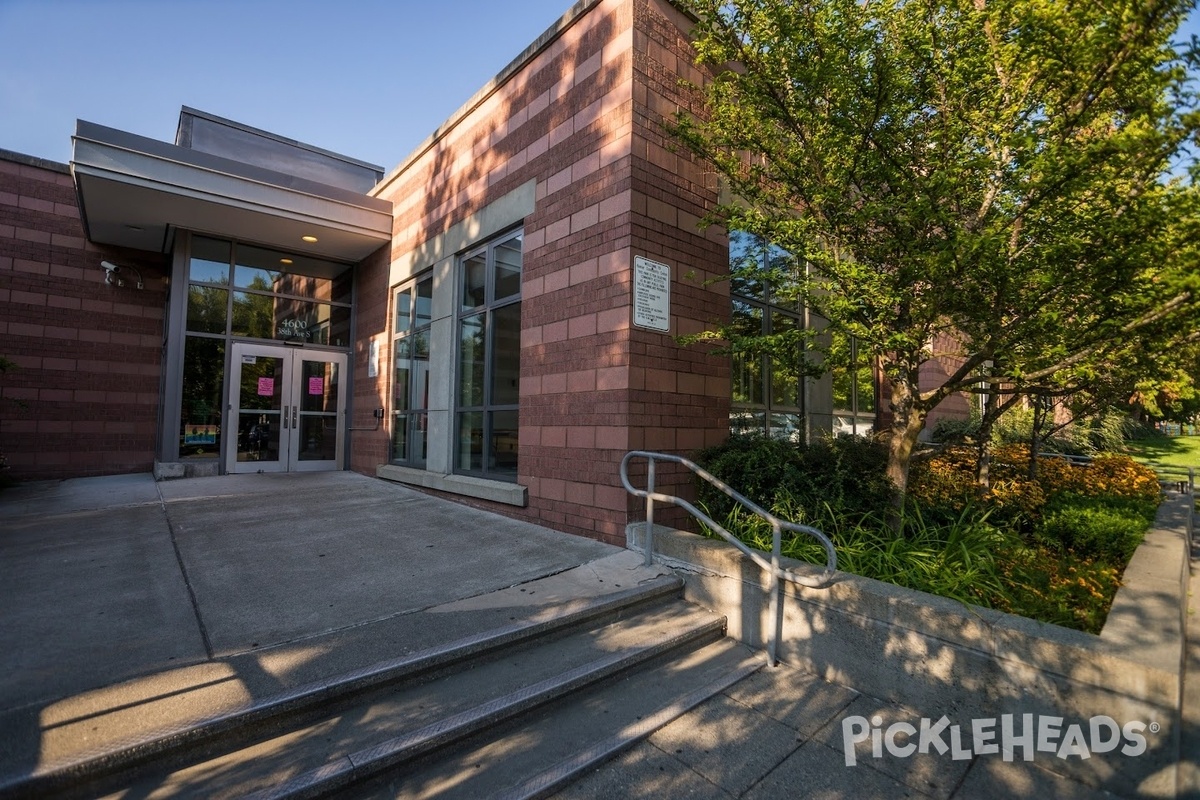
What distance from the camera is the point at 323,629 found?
3.14 m

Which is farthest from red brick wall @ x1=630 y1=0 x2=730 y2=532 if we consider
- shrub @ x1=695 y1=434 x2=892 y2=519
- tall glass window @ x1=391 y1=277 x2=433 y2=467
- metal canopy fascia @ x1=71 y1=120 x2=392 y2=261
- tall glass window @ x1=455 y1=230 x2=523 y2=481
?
metal canopy fascia @ x1=71 y1=120 x2=392 y2=261

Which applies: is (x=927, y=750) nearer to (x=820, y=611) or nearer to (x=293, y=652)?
(x=820, y=611)

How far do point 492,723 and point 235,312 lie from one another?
9.33 metres

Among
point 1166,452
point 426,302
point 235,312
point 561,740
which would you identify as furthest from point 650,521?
point 1166,452

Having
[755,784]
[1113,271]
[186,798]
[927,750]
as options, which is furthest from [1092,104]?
[186,798]

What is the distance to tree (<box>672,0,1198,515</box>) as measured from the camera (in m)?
3.00

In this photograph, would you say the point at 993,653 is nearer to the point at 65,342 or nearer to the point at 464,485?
the point at 464,485

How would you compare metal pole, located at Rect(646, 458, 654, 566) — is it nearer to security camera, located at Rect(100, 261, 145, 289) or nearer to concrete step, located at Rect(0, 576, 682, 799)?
concrete step, located at Rect(0, 576, 682, 799)

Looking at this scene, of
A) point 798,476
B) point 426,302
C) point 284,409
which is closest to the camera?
point 798,476

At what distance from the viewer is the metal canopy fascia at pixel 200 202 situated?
23.0ft

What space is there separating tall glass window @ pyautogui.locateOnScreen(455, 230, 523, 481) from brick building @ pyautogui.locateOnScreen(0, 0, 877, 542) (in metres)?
0.03

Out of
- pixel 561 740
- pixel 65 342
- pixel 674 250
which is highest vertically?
pixel 674 250

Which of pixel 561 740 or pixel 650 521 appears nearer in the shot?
pixel 561 740

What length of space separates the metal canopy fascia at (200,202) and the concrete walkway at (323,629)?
434 cm
